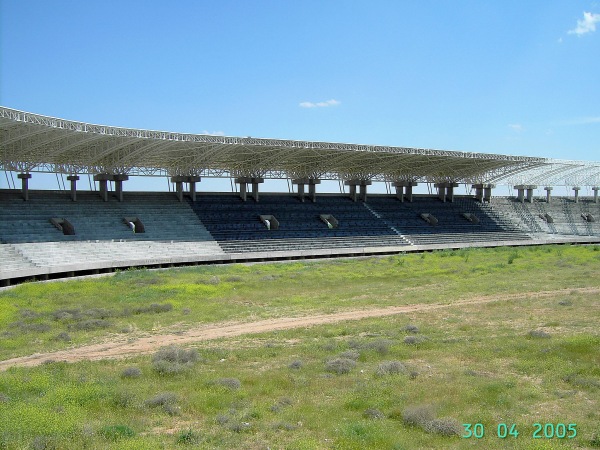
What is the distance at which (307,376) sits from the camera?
40.2ft

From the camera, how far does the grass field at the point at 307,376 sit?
8969 mm

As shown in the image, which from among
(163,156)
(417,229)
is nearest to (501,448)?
(163,156)

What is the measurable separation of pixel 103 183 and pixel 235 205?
12342mm

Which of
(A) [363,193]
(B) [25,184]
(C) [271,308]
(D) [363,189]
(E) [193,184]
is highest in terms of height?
(E) [193,184]

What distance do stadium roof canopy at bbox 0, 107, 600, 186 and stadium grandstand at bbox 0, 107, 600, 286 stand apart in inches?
4.4

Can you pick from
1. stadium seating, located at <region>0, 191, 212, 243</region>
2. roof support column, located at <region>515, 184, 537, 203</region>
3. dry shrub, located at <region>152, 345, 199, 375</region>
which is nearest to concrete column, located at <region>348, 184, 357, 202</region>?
stadium seating, located at <region>0, 191, 212, 243</region>

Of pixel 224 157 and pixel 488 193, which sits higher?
pixel 224 157

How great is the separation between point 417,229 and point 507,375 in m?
44.2

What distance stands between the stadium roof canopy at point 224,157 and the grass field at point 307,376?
1278 centimetres

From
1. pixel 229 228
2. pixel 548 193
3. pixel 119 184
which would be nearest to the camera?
pixel 119 184

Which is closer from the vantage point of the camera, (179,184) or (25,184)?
(25,184)

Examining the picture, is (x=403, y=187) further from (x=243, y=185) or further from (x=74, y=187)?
(x=74, y=187)

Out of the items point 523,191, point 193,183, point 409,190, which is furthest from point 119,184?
point 523,191

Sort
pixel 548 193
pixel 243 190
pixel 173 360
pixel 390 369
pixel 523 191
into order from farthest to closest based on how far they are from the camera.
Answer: pixel 548 193 → pixel 523 191 → pixel 243 190 → pixel 173 360 → pixel 390 369
